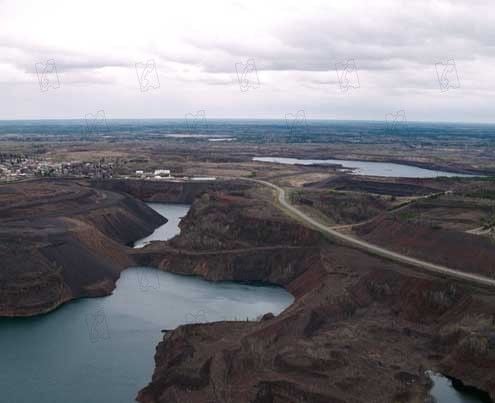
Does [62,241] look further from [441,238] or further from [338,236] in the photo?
[441,238]

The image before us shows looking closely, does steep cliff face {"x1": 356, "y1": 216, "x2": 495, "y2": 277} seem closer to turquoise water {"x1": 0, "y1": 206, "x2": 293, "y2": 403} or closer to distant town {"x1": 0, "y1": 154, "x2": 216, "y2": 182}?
turquoise water {"x1": 0, "y1": 206, "x2": 293, "y2": 403}

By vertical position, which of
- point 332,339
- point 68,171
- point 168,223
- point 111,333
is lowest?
point 332,339

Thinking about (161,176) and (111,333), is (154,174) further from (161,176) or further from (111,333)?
(111,333)

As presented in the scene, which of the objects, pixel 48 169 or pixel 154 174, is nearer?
pixel 154 174

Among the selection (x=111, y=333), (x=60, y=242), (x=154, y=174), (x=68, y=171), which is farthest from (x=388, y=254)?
(x=68, y=171)

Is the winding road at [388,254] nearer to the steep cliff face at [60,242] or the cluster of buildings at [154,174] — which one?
the steep cliff face at [60,242]

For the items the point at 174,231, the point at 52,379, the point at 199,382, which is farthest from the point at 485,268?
the point at 174,231
